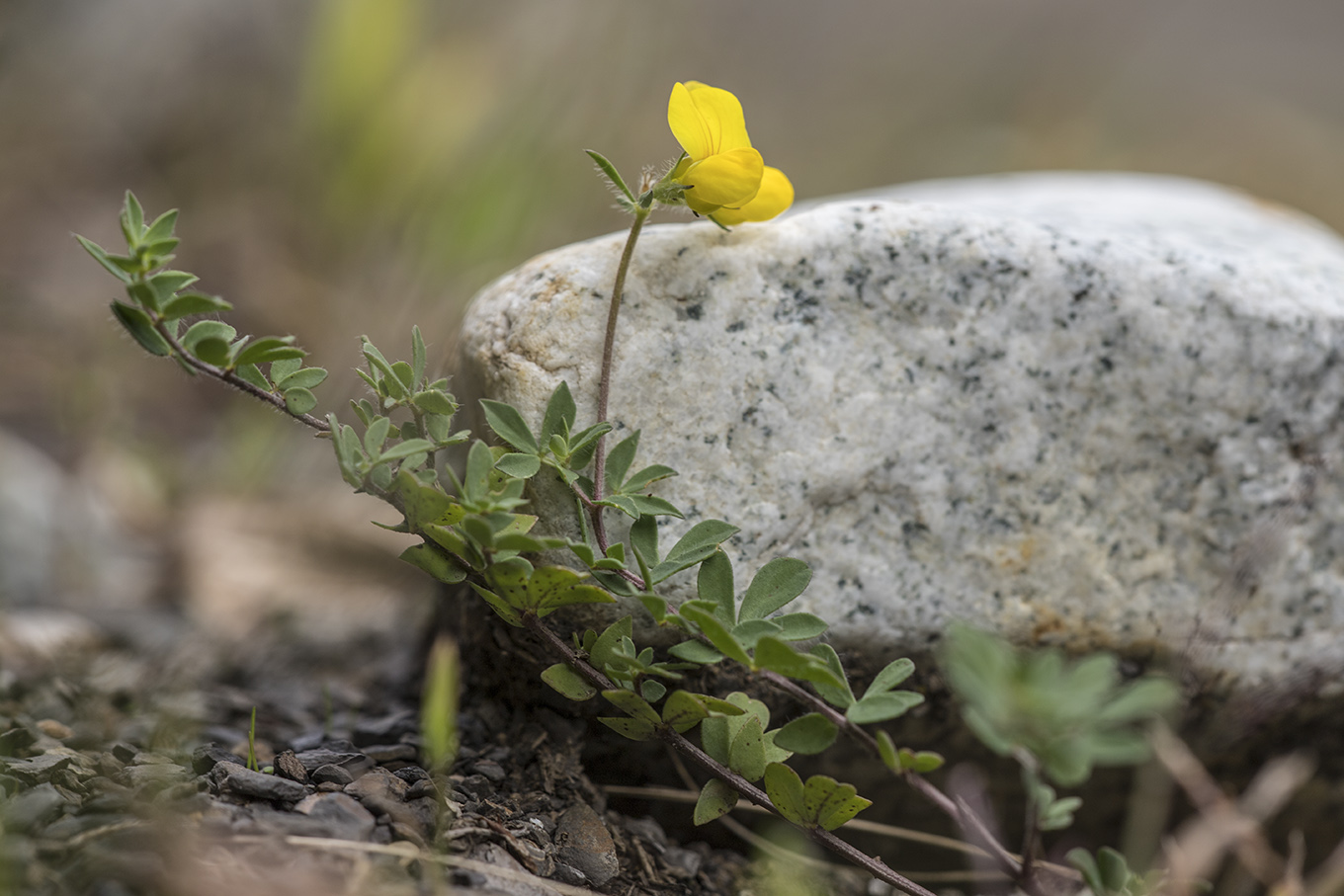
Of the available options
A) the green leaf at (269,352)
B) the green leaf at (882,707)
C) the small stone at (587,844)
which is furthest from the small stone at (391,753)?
the green leaf at (882,707)

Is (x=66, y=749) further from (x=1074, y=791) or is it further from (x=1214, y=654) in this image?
(x=1214, y=654)

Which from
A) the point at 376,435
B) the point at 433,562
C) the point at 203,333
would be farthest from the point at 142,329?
the point at 433,562

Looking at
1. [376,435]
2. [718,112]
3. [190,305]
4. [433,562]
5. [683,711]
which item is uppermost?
[718,112]

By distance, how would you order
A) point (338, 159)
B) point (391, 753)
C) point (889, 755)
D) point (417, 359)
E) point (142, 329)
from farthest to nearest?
point (338, 159) → point (391, 753) → point (417, 359) → point (142, 329) → point (889, 755)

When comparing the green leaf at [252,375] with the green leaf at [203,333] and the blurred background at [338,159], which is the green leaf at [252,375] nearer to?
the green leaf at [203,333]

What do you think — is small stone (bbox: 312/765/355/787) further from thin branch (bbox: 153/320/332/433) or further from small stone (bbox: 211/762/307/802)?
thin branch (bbox: 153/320/332/433)

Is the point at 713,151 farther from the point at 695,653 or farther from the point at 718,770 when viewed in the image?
the point at 718,770

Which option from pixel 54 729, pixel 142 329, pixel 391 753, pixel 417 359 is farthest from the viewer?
pixel 54 729
